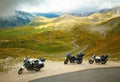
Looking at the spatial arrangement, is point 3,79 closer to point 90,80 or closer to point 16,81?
point 16,81

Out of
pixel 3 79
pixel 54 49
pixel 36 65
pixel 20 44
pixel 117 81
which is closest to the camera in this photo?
pixel 117 81

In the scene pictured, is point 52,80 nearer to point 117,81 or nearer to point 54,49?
point 117,81

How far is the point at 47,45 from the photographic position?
6998 inches

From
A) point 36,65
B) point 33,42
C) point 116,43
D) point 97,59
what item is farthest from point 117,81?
point 33,42

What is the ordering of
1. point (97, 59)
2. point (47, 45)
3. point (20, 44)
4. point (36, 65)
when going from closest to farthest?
point (36, 65), point (97, 59), point (47, 45), point (20, 44)

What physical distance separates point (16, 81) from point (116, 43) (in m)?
109

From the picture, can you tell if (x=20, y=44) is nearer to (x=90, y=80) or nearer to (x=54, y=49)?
(x=54, y=49)

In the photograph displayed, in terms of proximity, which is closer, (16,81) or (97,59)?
(16,81)

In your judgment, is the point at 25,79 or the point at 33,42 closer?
the point at 25,79

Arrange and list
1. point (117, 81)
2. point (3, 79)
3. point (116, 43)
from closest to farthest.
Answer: point (117, 81) → point (3, 79) → point (116, 43)

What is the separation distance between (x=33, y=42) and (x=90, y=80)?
167509 millimetres

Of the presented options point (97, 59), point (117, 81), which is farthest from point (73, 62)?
point (117, 81)

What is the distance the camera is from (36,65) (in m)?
37.5

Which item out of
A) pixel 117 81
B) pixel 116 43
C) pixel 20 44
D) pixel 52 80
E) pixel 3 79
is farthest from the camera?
pixel 20 44
